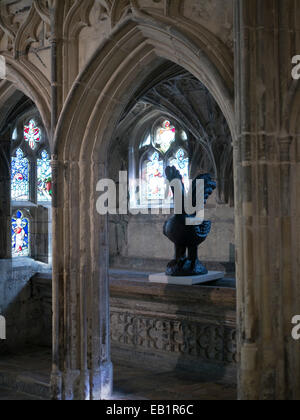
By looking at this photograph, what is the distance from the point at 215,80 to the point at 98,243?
196cm

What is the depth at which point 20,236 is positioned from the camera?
8961 mm

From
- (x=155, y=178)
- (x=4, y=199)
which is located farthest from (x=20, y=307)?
(x=155, y=178)

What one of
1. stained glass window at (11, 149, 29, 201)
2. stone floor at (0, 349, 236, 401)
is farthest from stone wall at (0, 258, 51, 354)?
stained glass window at (11, 149, 29, 201)

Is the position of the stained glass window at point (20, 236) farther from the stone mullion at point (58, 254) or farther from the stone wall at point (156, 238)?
the stone mullion at point (58, 254)

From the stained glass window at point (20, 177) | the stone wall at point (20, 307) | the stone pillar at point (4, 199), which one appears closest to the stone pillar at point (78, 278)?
the stone wall at point (20, 307)

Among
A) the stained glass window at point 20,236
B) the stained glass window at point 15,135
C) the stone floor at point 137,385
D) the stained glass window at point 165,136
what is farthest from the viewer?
the stained glass window at point 165,136

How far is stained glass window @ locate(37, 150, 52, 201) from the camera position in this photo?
940 centimetres

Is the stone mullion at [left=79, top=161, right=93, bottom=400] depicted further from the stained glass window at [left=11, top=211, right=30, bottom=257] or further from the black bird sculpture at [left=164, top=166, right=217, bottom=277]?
the stained glass window at [left=11, top=211, right=30, bottom=257]

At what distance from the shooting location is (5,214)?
793cm

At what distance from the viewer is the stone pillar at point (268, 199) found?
3590mm

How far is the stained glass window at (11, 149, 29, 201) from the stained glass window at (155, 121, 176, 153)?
8.58ft

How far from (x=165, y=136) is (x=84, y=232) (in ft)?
18.3

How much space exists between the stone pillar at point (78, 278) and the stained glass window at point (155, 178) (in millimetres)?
5255

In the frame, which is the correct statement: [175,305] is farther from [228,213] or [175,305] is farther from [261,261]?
[228,213]
